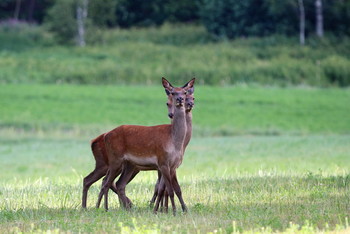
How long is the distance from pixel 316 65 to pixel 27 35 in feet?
85.3

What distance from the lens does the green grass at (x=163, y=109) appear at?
128ft

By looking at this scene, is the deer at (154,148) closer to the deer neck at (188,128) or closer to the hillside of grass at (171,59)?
the deer neck at (188,128)

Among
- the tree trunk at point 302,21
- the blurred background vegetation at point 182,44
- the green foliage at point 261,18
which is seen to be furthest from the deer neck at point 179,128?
the green foliage at point 261,18

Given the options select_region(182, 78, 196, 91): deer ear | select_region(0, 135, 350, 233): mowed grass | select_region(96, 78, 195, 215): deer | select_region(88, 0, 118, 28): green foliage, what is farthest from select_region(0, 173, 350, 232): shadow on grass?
select_region(88, 0, 118, 28): green foliage

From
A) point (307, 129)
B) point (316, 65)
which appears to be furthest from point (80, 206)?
point (316, 65)

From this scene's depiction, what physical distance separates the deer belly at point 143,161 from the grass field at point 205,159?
0.65m

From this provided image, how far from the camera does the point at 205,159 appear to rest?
91.8ft

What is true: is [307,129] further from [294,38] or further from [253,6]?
[253,6]

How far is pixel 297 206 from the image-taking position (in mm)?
12055

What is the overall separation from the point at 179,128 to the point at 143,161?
0.72 metres

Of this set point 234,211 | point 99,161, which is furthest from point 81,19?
point 234,211

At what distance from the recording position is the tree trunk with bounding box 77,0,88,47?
65.8m

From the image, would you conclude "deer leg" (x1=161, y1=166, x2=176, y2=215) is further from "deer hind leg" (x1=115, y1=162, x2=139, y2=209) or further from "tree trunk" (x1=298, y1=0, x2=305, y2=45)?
"tree trunk" (x1=298, y1=0, x2=305, y2=45)

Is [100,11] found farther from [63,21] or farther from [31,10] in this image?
[31,10]
